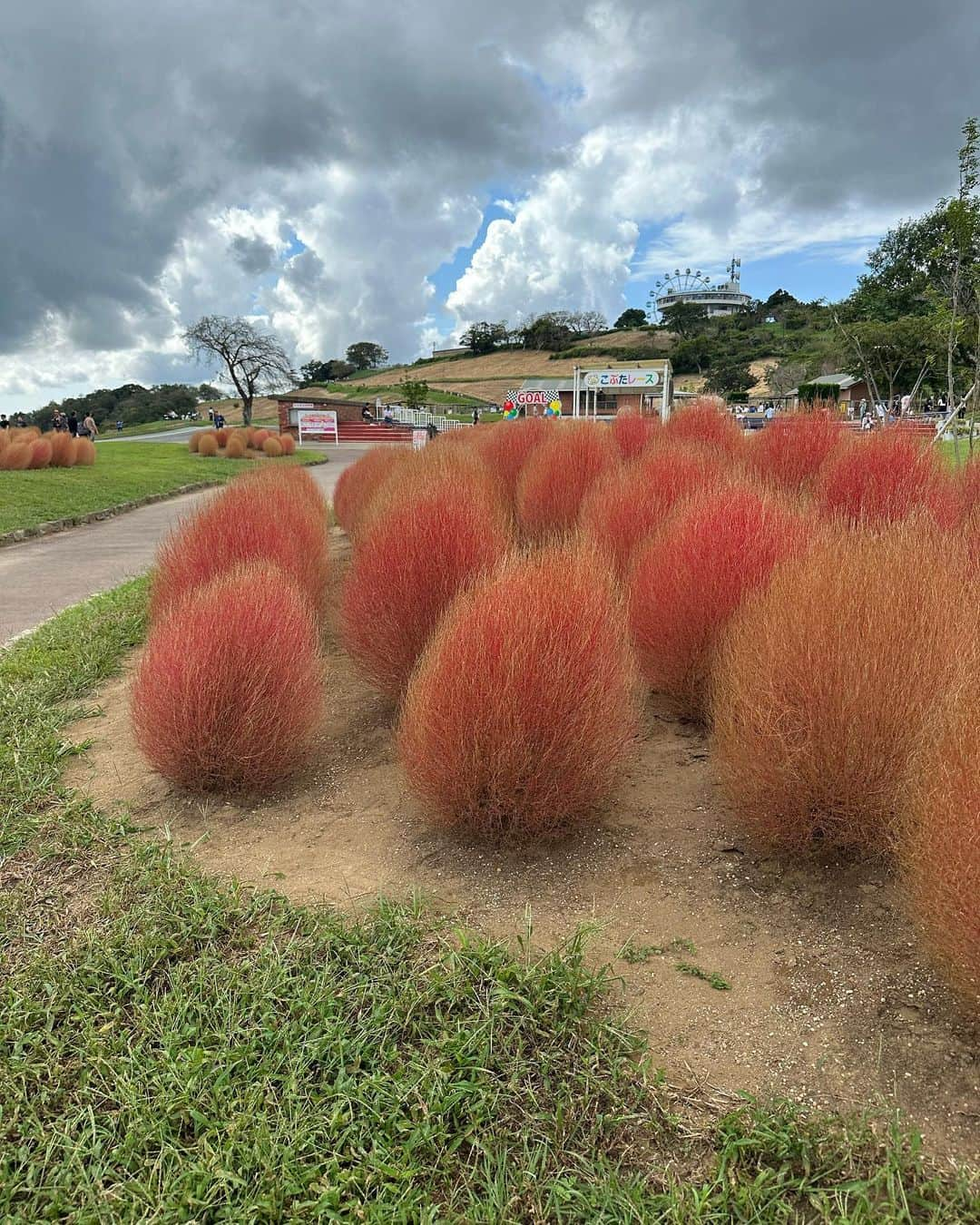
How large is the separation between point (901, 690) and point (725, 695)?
71 cm

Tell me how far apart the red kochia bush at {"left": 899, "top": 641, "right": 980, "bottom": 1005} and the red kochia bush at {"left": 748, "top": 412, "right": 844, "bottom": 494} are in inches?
203

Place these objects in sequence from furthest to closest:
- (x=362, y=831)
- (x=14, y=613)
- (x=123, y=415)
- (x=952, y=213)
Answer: (x=123, y=415) < (x=952, y=213) < (x=14, y=613) < (x=362, y=831)

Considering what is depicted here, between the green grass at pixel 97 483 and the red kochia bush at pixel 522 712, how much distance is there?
10.7 meters

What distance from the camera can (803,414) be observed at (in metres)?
8.92

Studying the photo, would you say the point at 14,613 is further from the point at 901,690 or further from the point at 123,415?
the point at 123,415

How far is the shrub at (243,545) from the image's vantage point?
19.4 feet

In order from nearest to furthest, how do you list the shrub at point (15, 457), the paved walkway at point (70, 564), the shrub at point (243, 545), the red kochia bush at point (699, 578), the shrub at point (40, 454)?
1. the red kochia bush at point (699, 578)
2. the shrub at point (243, 545)
3. the paved walkway at point (70, 564)
4. the shrub at point (15, 457)
5. the shrub at point (40, 454)

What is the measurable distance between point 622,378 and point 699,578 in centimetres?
1743

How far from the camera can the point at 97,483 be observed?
17.6 m

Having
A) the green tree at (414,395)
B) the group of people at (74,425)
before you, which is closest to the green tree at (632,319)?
the green tree at (414,395)

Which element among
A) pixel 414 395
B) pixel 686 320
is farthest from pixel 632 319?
pixel 414 395

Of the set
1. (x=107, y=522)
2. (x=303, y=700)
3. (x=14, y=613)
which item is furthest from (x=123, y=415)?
(x=303, y=700)

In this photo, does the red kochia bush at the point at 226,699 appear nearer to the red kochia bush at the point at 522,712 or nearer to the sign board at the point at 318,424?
the red kochia bush at the point at 522,712

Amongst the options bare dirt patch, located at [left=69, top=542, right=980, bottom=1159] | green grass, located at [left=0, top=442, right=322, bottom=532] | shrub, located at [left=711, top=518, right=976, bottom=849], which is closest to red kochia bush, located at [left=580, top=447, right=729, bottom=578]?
bare dirt patch, located at [left=69, top=542, right=980, bottom=1159]
